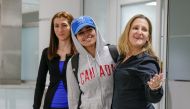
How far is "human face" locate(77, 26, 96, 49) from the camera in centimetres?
227

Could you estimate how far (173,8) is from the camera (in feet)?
14.2

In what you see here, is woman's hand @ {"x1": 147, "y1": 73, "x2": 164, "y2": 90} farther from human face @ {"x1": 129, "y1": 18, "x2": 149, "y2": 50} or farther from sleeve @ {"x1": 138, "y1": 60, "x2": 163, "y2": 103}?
human face @ {"x1": 129, "y1": 18, "x2": 149, "y2": 50}

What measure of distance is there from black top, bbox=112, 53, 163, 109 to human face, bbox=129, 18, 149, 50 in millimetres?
84

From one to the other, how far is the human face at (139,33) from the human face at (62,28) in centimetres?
72

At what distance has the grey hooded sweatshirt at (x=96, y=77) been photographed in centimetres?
226

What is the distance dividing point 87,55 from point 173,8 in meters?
2.31

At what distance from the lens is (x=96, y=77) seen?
2.26 metres

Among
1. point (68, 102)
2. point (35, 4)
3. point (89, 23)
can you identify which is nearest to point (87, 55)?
point (89, 23)

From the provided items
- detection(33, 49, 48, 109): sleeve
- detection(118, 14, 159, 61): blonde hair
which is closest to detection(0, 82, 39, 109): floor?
detection(33, 49, 48, 109): sleeve

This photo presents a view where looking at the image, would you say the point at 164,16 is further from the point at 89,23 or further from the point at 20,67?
the point at 20,67

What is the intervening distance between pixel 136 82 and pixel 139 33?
1.01 ft

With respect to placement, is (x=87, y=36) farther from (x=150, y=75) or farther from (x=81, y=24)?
(x=150, y=75)

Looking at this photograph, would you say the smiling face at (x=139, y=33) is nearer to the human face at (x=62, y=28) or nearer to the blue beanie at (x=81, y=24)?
the blue beanie at (x=81, y=24)

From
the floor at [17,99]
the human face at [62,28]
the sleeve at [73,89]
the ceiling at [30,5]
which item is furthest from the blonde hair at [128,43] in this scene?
the ceiling at [30,5]
